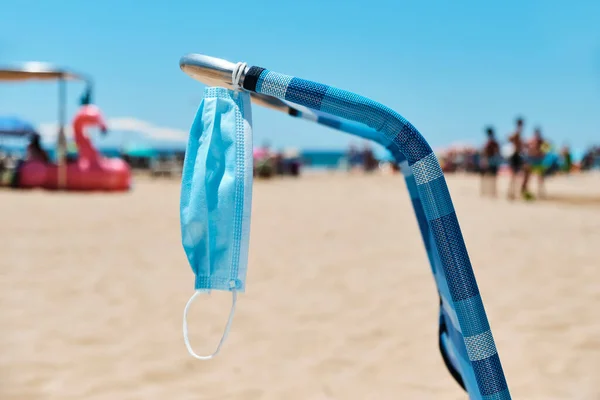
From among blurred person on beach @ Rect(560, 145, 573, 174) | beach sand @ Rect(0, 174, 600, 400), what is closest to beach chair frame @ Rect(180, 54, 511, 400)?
beach sand @ Rect(0, 174, 600, 400)

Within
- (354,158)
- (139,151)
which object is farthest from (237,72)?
(354,158)

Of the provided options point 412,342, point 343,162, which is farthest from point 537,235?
point 343,162

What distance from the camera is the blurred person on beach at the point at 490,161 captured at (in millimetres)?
11539

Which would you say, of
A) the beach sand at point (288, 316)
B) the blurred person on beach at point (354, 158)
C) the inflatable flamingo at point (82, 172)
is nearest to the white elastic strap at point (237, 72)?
the beach sand at point (288, 316)

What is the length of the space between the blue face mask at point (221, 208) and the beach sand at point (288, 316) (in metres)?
1.44

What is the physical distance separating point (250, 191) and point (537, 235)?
6155 millimetres

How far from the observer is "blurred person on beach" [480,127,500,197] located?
1154 centimetres

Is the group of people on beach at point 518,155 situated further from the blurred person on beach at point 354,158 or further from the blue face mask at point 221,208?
the blurred person on beach at point 354,158

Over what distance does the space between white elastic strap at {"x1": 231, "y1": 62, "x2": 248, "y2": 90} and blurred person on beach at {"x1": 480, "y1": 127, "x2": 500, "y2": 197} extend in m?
10.8

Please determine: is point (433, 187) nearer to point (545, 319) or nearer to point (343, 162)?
point (545, 319)

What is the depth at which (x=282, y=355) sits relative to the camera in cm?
296

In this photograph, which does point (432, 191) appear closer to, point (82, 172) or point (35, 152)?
point (82, 172)

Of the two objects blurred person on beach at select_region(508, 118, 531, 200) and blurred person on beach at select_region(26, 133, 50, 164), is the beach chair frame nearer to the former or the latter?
blurred person on beach at select_region(508, 118, 531, 200)

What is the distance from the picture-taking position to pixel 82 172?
1256 centimetres
